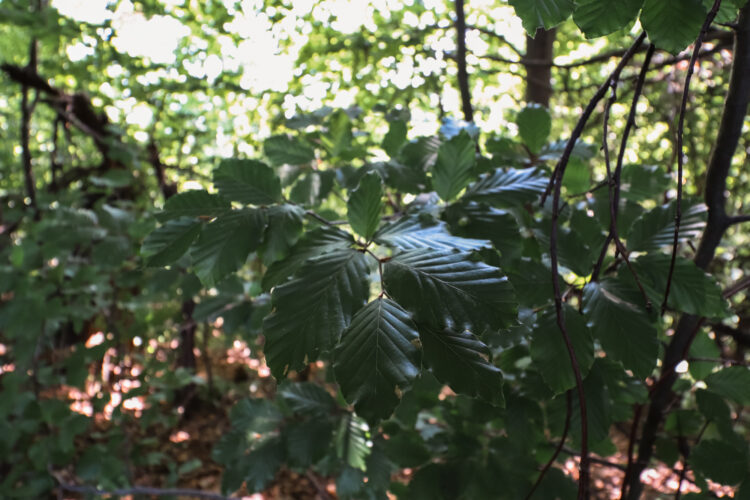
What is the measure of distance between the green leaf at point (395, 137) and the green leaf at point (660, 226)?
52cm

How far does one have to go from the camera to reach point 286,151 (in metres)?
1.15

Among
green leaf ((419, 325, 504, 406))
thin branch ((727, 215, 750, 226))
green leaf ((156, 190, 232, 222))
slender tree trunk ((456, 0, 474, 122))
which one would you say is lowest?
green leaf ((419, 325, 504, 406))

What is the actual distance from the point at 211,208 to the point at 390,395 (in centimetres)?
44

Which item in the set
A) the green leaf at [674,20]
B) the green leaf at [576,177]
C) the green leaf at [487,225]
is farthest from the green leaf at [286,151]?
the green leaf at [674,20]

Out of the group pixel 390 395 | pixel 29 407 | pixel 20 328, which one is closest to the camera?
pixel 390 395

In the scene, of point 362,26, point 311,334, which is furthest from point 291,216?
point 362,26

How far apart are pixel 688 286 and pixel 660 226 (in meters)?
0.12

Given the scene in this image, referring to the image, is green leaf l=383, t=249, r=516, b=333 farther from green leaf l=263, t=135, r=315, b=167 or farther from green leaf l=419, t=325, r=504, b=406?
green leaf l=263, t=135, r=315, b=167

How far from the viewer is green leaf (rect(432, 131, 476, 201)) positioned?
0.82 metres

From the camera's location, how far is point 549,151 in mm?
1079

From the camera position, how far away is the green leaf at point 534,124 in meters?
1.02

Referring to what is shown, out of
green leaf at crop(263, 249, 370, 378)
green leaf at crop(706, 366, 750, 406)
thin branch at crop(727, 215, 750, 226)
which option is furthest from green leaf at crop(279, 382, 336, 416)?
thin branch at crop(727, 215, 750, 226)

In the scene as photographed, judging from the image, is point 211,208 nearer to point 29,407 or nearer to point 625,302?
point 625,302

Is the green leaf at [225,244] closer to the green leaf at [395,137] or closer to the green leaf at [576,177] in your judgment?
the green leaf at [395,137]
